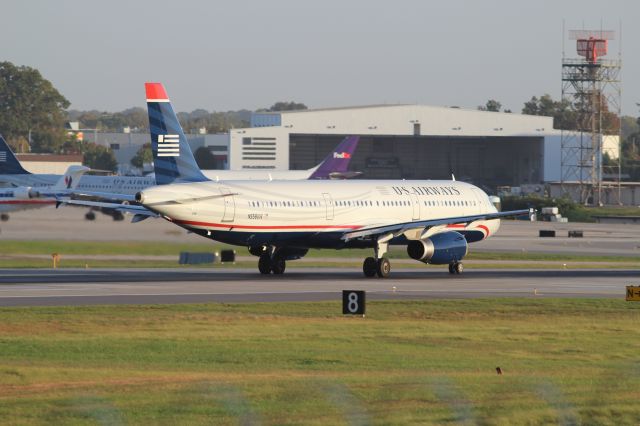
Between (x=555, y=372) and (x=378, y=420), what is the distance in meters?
7.58

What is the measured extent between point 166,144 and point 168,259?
16.3 metres

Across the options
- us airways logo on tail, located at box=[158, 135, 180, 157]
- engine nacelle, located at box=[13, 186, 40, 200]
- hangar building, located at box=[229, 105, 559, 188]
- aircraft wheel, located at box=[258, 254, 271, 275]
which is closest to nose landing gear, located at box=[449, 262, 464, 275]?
aircraft wheel, located at box=[258, 254, 271, 275]

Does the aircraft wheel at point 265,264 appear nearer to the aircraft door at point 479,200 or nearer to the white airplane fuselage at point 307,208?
the white airplane fuselage at point 307,208

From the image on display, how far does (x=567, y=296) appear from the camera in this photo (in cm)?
4581

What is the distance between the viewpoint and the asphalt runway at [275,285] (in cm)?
4316

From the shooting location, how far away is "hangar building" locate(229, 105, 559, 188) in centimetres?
16838

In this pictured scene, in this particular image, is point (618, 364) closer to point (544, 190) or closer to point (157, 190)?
point (157, 190)

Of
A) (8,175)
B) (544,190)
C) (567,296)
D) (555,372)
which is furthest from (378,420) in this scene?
(544,190)

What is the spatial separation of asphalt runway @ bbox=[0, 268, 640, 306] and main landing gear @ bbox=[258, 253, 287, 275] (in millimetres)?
505

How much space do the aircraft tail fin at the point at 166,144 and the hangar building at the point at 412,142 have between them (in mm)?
112369

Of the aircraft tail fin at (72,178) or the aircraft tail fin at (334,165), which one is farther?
the aircraft tail fin at (334,165)

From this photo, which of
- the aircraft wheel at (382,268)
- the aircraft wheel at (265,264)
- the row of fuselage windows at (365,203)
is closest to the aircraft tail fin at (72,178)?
the row of fuselage windows at (365,203)

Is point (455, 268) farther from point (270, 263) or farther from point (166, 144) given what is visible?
point (166, 144)

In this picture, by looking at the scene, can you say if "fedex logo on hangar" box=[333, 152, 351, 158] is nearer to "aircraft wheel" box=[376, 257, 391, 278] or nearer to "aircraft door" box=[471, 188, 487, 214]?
"aircraft door" box=[471, 188, 487, 214]
